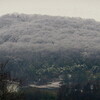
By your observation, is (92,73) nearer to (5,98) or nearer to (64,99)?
(64,99)

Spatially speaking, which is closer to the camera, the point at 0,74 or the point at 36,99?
the point at 0,74

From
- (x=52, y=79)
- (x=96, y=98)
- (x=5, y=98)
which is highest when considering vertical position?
(x=5, y=98)

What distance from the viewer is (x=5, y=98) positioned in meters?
34.2

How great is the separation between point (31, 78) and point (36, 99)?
10979 centimetres

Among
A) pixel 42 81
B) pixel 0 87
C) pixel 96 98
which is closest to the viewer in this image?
pixel 0 87

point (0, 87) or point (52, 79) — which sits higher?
point (0, 87)

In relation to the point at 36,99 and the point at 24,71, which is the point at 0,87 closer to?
the point at 36,99

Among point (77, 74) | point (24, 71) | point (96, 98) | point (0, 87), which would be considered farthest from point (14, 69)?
point (0, 87)

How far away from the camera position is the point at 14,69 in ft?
648

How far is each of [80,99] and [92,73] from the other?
113031 millimetres

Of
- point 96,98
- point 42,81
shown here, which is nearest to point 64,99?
point 96,98

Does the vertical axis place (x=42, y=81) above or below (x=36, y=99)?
below

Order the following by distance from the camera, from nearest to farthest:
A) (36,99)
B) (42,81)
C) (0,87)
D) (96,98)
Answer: (0,87) → (36,99) → (96,98) → (42,81)

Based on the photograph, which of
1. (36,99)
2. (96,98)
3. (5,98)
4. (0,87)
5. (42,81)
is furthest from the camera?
(42,81)
